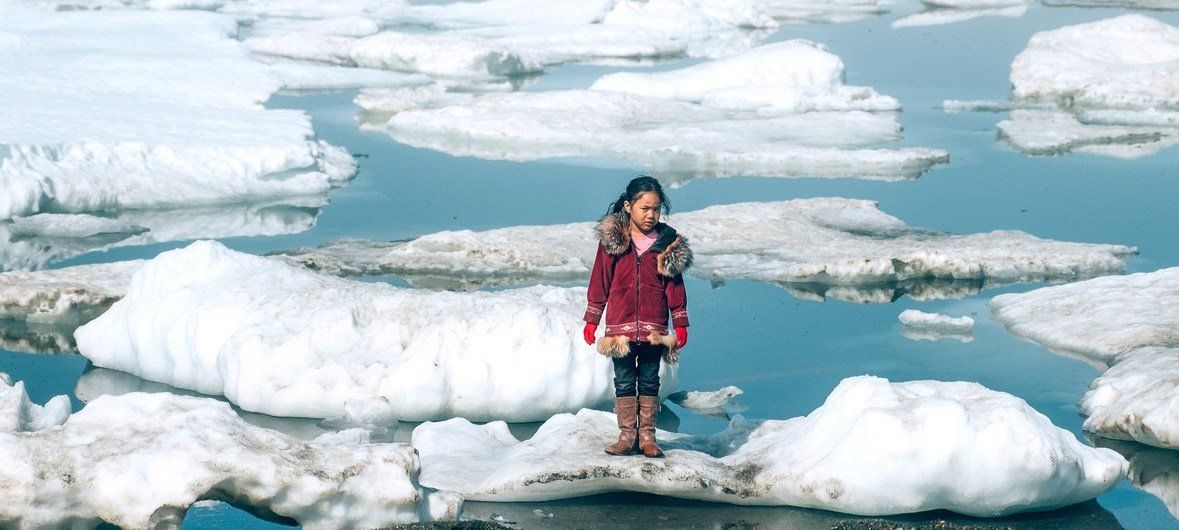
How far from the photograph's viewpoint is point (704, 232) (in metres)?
10.2

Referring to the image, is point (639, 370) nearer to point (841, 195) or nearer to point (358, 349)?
point (358, 349)


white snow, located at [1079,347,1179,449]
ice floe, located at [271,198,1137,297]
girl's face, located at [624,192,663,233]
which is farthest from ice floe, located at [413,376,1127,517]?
ice floe, located at [271,198,1137,297]

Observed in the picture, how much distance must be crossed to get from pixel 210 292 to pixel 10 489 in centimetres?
300

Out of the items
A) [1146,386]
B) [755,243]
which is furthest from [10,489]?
[755,243]

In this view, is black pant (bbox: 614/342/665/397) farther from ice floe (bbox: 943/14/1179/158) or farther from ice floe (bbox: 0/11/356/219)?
ice floe (bbox: 943/14/1179/158)

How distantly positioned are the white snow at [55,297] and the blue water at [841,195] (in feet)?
2.12

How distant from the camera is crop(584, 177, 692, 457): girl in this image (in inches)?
198

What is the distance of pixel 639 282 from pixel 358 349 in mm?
1988

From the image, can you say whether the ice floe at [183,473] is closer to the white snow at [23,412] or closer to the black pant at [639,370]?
the white snow at [23,412]

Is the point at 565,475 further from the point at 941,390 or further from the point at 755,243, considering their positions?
the point at 755,243

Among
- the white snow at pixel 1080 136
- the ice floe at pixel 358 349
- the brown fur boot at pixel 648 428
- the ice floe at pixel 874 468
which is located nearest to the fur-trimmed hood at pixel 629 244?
the brown fur boot at pixel 648 428

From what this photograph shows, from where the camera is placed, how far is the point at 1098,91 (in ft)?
56.1

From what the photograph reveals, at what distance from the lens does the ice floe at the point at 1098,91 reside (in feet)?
48.7

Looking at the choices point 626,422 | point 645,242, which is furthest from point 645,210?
point 626,422
